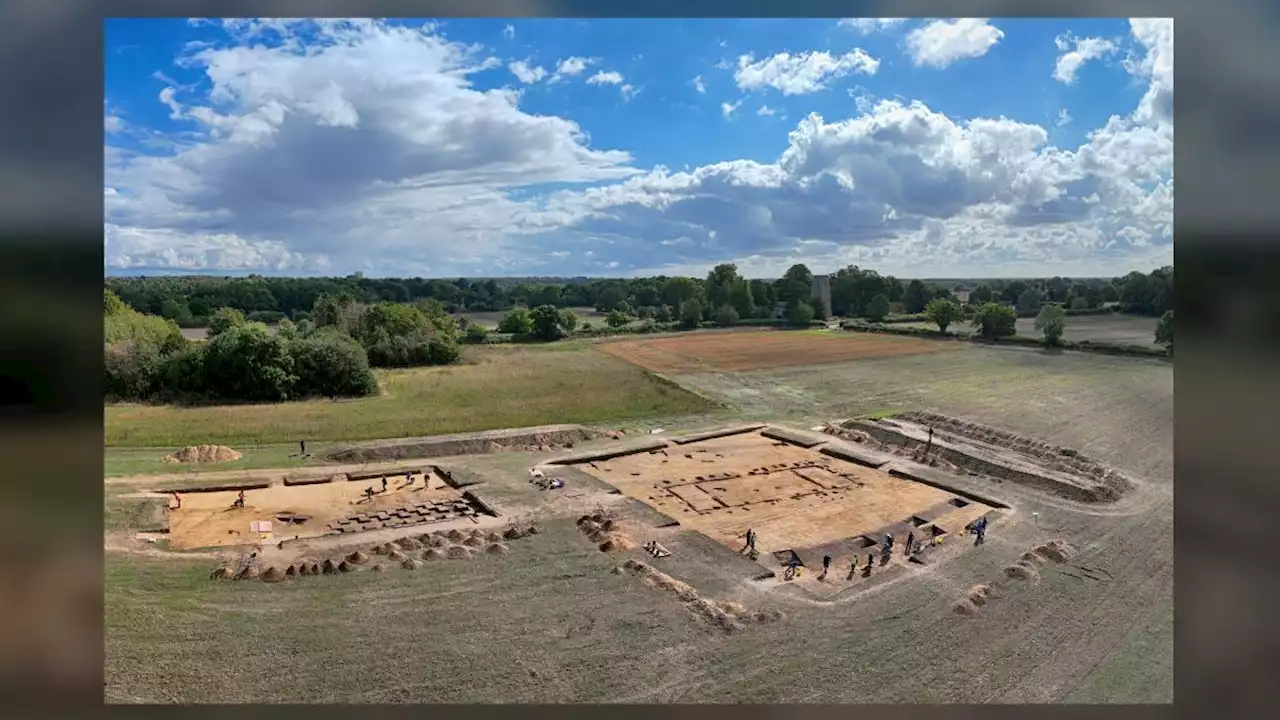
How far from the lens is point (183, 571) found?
428 inches

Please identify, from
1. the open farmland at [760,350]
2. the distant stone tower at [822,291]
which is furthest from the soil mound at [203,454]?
the distant stone tower at [822,291]

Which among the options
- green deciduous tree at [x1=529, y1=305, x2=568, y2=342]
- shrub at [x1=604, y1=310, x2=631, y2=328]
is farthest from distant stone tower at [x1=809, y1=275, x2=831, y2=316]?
green deciduous tree at [x1=529, y1=305, x2=568, y2=342]

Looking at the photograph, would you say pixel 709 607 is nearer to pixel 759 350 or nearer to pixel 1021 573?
pixel 1021 573

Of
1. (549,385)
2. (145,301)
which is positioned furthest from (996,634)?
(145,301)

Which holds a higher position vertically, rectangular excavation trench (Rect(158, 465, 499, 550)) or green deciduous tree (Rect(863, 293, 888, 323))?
green deciduous tree (Rect(863, 293, 888, 323))

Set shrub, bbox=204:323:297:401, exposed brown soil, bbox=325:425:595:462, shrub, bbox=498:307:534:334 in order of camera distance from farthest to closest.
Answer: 1. shrub, bbox=498:307:534:334
2. shrub, bbox=204:323:297:401
3. exposed brown soil, bbox=325:425:595:462

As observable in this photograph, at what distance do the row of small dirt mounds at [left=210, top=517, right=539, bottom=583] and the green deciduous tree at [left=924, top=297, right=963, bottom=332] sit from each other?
13.9 m

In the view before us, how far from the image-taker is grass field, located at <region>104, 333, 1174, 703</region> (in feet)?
27.3

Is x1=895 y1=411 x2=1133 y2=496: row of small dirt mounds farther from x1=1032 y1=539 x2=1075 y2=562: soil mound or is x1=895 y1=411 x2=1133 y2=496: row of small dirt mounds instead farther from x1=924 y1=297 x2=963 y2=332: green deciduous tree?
x1=1032 y1=539 x2=1075 y2=562: soil mound

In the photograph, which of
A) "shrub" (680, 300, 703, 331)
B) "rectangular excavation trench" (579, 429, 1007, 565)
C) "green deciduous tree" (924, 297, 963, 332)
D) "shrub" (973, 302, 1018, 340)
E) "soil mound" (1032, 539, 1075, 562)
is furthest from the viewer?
"shrub" (680, 300, 703, 331)

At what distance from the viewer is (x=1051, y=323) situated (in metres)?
18.5

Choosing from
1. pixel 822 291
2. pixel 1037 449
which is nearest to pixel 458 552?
pixel 1037 449

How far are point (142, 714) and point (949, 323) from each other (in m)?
20.4

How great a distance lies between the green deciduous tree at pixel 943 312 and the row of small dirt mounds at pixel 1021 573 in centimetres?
902
